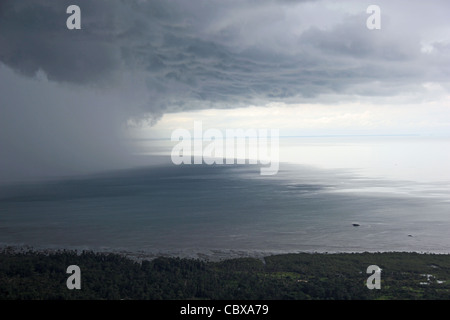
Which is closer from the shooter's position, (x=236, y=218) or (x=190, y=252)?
(x=190, y=252)

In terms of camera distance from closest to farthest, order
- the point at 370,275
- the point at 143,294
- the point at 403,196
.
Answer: the point at 143,294 → the point at 370,275 → the point at 403,196

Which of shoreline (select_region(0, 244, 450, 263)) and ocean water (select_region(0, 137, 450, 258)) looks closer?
shoreline (select_region(0, 244, 450, 263))

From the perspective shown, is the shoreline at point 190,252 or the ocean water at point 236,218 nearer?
the shoreline at point 190,252

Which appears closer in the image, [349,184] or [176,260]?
[176,260]
